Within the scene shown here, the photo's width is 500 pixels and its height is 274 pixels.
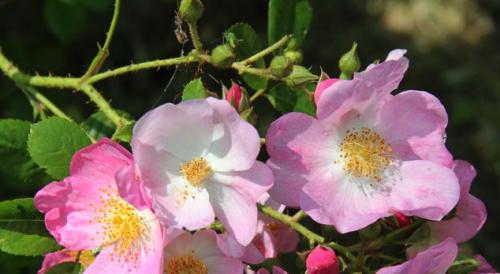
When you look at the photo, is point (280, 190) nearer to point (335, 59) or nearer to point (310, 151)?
point (310, 151)

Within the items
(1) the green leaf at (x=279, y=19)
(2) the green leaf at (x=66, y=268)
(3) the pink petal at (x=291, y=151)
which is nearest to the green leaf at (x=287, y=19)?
(1) the green leaf at (x=279, y=19)

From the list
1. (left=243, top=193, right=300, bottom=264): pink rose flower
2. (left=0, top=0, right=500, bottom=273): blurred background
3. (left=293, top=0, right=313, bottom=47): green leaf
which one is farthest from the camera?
(left=0, top=0, right=500, bottom=273): blurred background

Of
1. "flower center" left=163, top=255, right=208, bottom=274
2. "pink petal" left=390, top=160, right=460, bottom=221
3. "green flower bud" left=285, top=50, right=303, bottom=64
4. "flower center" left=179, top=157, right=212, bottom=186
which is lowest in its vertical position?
"flower center" left=163, top=255, right=208, bottom=274

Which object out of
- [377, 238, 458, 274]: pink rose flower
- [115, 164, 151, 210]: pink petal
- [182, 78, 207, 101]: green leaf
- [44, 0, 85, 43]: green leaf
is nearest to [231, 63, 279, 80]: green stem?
[182, 78, 207, 101]: green leaf

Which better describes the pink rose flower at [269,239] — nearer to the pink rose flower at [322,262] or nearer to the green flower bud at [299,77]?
the pink rose flower at [322,262]

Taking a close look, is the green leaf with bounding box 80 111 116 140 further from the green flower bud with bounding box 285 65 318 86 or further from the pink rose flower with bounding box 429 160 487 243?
the pink rose flower with bounding box 429 160 487 243

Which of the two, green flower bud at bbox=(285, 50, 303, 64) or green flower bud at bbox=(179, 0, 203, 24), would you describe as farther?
green flower bud at bbox=(285, 50, 303, 64)
